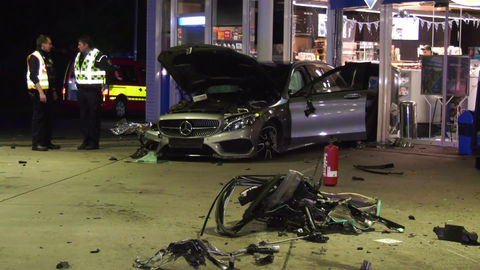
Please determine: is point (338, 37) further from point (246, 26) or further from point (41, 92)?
point (41, 92)

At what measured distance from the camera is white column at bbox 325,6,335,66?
14805mm

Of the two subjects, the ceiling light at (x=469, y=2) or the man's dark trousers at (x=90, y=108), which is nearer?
the man's dark trousers at (x=90, y=108)

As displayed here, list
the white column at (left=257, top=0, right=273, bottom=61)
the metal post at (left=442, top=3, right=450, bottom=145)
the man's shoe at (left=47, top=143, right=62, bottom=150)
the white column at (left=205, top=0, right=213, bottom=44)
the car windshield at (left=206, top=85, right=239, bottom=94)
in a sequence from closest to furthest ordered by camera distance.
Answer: the car windshield at (left=206, top=85, right=239, bottom=94) < the man's shoe at (left=47, top=143, right=62, bottom=150) < the metal post at (left=442, top=3, right=450, bottom=145) < the white column at (left=257, top=0, right=273, bottom=61) < the white column at (left=205, top=0, right=213, bottom=44)

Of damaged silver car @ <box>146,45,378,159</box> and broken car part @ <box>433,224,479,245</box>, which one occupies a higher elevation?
damaged silver car @ <box>146,45,378,159</box>

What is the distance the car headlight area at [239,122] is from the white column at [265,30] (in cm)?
550

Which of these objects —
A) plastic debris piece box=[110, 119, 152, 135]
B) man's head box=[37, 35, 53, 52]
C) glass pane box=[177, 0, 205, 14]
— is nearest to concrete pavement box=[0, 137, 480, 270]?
man's head box=[37, 35, 53, 52]

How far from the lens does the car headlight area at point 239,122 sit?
10133mm

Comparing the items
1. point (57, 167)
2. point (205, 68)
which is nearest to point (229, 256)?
point (57, 167)

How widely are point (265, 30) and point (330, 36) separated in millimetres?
1631

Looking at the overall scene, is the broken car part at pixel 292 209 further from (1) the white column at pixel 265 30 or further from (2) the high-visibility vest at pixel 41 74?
(1) the white column at pixel 265 30

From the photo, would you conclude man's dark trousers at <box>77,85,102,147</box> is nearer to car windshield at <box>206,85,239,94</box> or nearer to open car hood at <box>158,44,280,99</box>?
open car hood at <box>158,44,280,99</box>

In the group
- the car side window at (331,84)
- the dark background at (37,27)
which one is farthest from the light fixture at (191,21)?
the dark background at (37,27)

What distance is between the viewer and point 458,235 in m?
5.93

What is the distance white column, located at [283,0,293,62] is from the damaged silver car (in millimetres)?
3309
